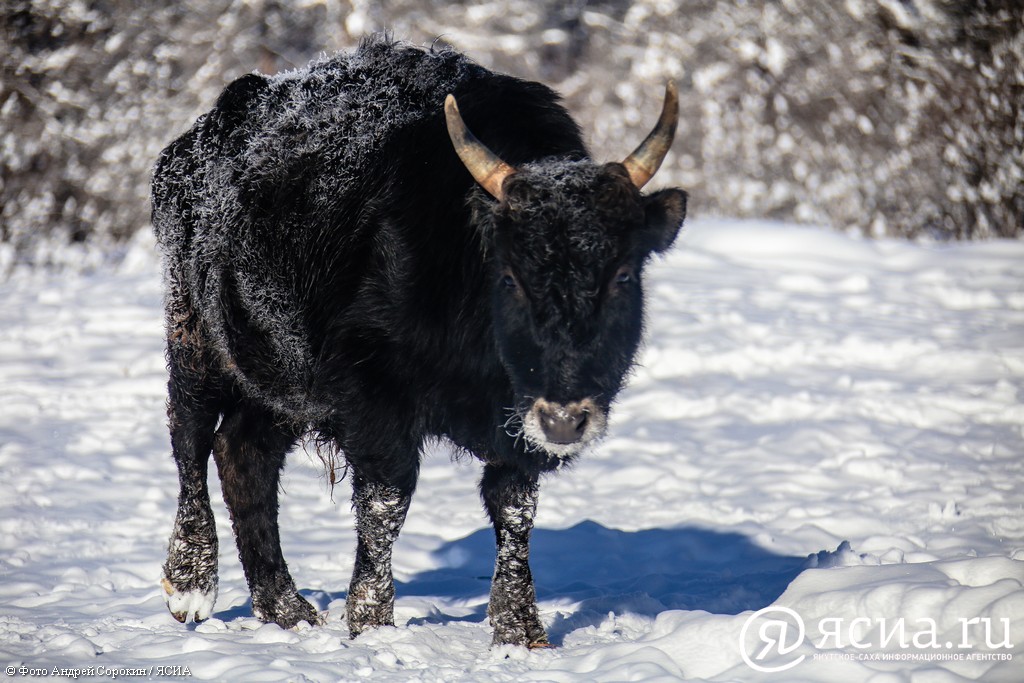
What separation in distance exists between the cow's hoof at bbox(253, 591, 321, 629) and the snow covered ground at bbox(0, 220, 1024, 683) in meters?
0.09

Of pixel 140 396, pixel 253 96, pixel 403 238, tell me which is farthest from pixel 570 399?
pixel 140 396

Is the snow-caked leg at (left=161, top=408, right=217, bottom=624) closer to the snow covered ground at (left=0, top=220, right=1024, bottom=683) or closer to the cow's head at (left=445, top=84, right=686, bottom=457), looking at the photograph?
the snow covered ground at (left=0, top=220, right=1024, bottom=683)

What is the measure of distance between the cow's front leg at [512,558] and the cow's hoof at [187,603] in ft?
4.18

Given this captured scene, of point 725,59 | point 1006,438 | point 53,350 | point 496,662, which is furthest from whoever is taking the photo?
point 725,59

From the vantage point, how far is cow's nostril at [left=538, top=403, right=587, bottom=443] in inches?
141

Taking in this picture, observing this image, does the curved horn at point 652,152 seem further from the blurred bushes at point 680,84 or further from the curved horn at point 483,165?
the blurred bushes at point 680,84

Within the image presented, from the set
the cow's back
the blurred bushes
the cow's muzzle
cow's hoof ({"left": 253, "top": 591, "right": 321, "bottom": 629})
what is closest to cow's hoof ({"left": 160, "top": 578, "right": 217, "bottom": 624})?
cow's hoof ({"left": 253, "top": 591, "right": 321, "bottom": 629})

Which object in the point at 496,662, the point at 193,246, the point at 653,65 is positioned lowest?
the point at 496,662

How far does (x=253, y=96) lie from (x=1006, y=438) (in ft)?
17.6

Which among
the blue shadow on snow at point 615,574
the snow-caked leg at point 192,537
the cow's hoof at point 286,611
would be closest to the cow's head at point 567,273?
the blue shadow on snow at point 615,574

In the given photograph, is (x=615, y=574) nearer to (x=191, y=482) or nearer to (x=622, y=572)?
(x=622, y=572)

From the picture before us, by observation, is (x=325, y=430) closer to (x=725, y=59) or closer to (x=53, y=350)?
(x=53, y=350)

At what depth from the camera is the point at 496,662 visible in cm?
396

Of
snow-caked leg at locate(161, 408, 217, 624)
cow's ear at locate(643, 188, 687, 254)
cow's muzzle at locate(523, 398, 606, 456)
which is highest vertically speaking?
cow's ear at locate(643, 188, 687, 254)
